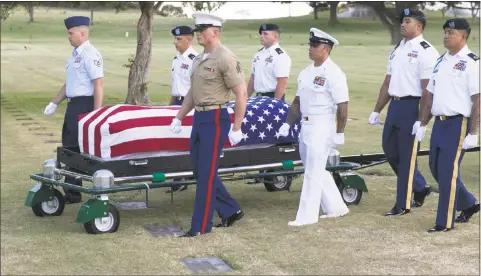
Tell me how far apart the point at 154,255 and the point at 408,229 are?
2071 millimetres

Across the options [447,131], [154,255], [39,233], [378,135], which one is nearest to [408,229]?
[447,131]

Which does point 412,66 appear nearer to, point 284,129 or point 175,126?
point 284,129

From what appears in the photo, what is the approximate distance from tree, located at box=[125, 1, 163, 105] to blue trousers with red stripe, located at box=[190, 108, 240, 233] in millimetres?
12637

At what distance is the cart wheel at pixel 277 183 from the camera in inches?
358

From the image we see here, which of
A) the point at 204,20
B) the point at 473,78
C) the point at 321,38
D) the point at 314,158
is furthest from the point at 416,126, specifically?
the point at 204,20

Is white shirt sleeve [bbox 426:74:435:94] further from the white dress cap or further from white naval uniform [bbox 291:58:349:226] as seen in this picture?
the white dress cap

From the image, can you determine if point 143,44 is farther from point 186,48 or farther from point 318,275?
point 318,275

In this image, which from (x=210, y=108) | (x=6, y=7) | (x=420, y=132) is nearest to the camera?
(x=210, y=108)

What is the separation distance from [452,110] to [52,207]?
3408 millimetres

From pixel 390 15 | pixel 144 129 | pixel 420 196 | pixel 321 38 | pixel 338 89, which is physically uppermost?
pixel 321 38

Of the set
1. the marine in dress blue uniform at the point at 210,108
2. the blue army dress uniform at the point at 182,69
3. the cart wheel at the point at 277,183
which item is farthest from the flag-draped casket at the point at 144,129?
the blue army dress uniform at the point at 182,69

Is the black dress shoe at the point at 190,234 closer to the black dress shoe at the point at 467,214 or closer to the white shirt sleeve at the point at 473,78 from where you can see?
the black dress shoe at the point at 467,214

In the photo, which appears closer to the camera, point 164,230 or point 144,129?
point 164,230

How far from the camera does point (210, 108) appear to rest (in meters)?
7.00
